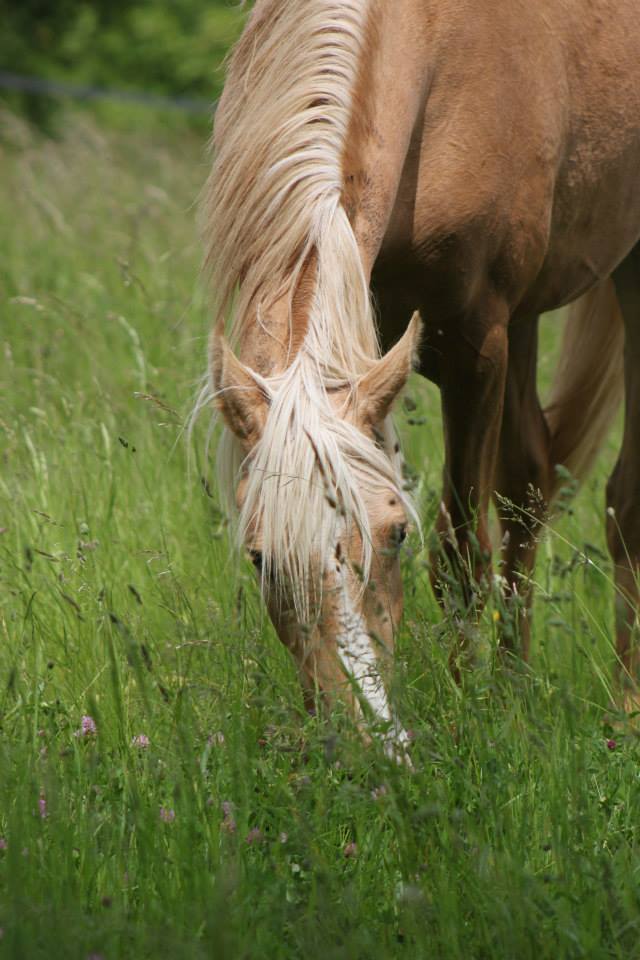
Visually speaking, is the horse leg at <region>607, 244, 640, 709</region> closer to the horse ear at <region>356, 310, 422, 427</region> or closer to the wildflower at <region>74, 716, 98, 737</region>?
the horse ear at <region>356, 310, 422, 427</region>

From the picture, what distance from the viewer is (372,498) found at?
2.37 meters

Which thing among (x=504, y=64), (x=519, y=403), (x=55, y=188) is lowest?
(x=55, y=188)

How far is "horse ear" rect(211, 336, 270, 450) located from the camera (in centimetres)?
242

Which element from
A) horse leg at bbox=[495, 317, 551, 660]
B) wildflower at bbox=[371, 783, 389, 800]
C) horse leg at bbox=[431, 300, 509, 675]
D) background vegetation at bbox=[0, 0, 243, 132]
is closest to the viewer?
wildflower at bbox=[371, 783, 389, 800]

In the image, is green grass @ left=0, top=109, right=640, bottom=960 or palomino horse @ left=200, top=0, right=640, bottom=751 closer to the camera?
green grass @ left=0, top=109, right=640, bottom=960

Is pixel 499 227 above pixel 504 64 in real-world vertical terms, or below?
below

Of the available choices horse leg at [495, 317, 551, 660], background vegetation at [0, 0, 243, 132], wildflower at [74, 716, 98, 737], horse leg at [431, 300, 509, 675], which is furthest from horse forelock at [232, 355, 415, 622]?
background vegetation at [0, 0, 243, 132]

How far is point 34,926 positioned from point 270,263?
129 centimetres

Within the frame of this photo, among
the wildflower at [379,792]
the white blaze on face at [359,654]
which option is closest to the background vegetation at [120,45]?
the white blaze on face at [359,654]

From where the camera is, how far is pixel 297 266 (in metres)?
2.56

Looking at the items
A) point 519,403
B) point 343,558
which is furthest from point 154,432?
point 343,558

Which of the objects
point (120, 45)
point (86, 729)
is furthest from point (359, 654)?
point (120, 45)

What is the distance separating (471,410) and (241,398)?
1102 mm

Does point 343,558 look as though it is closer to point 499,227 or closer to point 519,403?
point 499,227
